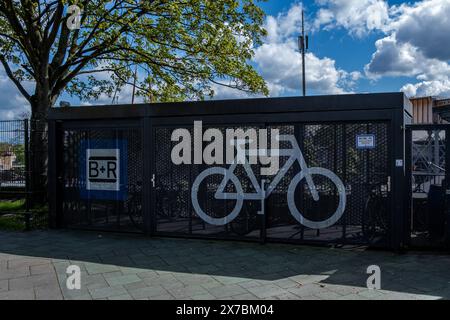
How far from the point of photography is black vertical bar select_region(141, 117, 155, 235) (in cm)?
772

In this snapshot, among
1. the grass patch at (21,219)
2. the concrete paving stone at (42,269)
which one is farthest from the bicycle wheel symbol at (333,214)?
the grass patch at (21,219)

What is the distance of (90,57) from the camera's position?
1233cm

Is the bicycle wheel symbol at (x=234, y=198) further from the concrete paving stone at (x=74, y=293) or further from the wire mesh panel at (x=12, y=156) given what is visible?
the wire mesh panel at (x=12, y=156)

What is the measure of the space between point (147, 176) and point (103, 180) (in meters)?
1.08

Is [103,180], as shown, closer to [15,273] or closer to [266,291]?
[15,273]

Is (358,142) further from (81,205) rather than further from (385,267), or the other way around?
(81,205)

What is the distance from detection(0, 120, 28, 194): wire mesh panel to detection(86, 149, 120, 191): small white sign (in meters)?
1.59

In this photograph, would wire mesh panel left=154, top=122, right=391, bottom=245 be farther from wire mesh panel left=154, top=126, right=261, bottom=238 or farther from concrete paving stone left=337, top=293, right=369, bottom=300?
concrete paving stone left=337, top=293, right=369, bottom=300

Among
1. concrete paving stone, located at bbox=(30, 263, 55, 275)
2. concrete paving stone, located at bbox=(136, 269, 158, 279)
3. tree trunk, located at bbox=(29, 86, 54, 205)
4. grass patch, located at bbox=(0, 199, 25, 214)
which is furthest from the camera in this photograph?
grass patch, located at bbox=(0, 199, 25, 214)

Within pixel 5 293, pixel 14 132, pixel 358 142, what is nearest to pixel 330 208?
pixel 358 142

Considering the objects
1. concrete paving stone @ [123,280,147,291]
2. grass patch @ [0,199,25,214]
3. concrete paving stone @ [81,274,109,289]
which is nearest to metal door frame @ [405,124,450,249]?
concrete paving stone @ [123,280,147,291]

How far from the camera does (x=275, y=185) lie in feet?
23.2

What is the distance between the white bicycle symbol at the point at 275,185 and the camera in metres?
6.85

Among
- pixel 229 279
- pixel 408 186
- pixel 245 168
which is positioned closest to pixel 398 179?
pixel 408 186
